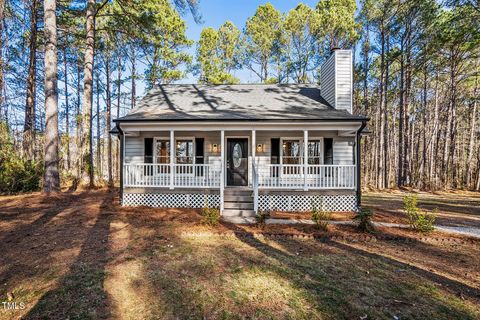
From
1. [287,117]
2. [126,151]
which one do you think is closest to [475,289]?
[287,117]

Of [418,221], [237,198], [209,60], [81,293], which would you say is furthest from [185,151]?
[209,60]

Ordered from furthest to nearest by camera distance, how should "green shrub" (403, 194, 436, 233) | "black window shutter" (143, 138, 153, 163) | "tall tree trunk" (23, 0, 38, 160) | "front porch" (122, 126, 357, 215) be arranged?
"tall tree trunk" (23, 0, 38, 160) < "black window shutter" (143, 138, 153, 163) < "front porch" (122, 126, 357, 215) < "green shrub" (403, 194, 436, 233)

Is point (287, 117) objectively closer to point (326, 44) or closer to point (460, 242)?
point (460, 242)

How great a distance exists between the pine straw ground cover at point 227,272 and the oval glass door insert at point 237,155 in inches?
168

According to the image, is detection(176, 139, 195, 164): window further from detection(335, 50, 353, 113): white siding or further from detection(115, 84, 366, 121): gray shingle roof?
detection(335, 50, 353, 113): white siding

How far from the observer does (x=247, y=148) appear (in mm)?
10828

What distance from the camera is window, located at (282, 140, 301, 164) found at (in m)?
10.7

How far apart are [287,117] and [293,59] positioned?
51.8ft

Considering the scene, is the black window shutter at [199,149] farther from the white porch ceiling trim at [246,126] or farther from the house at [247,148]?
the white porch ceiling trim at [246,126]

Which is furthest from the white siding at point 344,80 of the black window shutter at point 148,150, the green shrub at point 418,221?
the black window shutter at point 148,150

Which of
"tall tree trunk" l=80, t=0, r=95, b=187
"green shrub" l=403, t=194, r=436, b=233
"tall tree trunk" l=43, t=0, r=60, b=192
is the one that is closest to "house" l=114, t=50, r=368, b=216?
"green shrub" l=403, t=194, r=436, b=233

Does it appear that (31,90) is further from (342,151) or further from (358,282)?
(358,282)

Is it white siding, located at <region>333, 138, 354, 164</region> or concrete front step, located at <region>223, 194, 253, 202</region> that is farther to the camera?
white siding, located at <region>333, 138, 354, 164</region>

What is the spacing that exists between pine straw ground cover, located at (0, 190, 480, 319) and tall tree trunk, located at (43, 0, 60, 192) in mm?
2953
